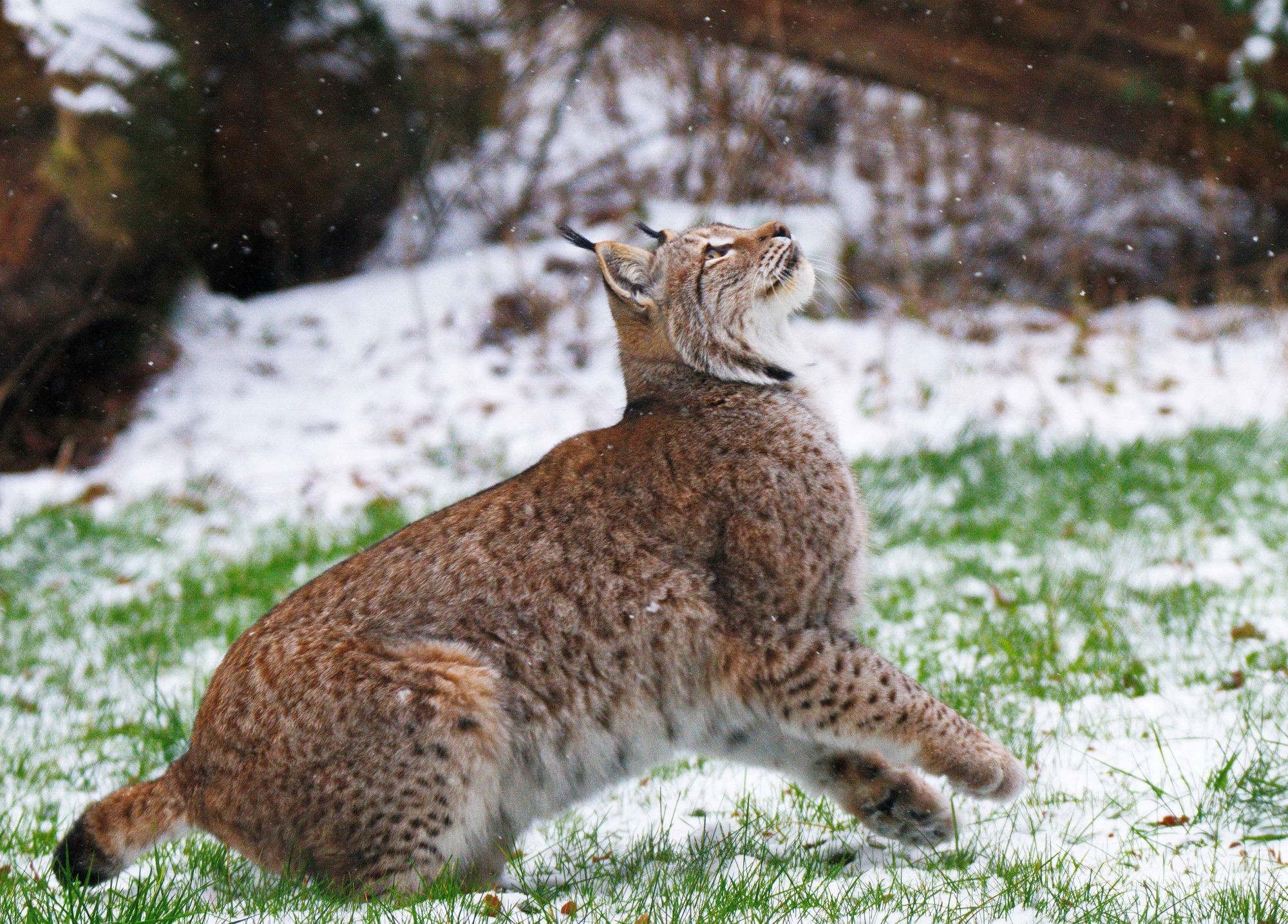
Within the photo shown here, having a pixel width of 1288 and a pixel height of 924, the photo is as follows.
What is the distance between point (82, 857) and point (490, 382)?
7110 millimetres

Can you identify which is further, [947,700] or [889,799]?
[947,700]

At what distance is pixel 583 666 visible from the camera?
3.37 m

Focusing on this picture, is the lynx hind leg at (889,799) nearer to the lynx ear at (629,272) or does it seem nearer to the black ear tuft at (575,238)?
the lynx ear at (629,272)

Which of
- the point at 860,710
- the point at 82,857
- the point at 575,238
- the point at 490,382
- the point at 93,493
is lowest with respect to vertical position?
the point at 93,493

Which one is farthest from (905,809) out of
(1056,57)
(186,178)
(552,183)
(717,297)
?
(552,183)

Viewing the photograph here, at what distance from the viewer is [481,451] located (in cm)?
880

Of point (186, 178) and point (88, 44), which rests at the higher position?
point (88, 44)

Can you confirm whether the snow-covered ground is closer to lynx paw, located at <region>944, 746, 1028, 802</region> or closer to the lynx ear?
the lynx ear

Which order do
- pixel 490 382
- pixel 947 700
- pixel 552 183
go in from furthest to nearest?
pixel 552 183, pixel 490 382, pixel 947 700

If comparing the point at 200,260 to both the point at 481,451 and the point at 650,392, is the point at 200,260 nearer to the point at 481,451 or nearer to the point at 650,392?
the point at 481,451

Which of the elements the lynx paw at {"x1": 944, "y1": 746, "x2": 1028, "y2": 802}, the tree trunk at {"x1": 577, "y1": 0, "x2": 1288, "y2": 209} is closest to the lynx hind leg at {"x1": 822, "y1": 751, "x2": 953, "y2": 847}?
the lynx paw at {"x1": 944, "y1": 746, "x2": 1028, "y2": 802}

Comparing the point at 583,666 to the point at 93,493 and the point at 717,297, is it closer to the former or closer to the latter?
the point at 717,297

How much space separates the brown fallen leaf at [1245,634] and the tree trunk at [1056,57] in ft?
18.6

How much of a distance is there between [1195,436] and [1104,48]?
3310 mm
